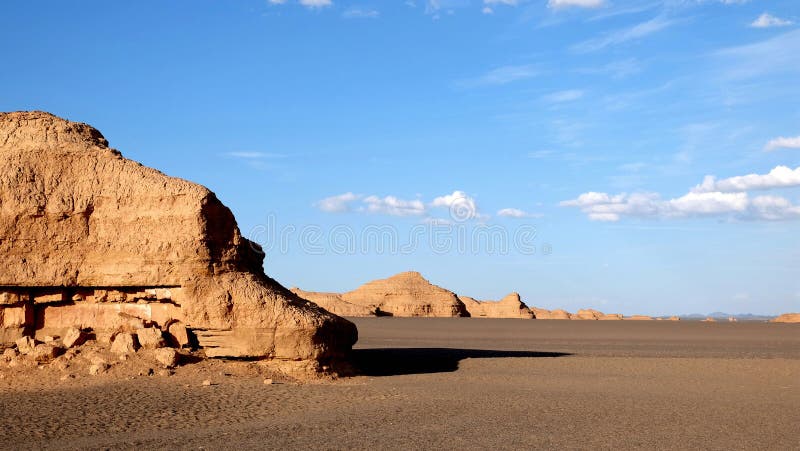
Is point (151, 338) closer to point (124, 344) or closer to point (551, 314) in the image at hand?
point (124, 344)

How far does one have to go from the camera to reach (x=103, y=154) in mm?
13305

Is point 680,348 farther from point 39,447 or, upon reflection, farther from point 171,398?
point 39,447

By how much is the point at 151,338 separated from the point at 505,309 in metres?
55.5

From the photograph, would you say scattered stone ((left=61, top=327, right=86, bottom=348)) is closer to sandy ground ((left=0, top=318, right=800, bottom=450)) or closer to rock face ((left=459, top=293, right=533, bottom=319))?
sandy ground ((left=0, top=318, right=800, bottom=450))

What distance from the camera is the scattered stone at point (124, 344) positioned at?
12305 millimetres

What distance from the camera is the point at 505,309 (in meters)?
66.2

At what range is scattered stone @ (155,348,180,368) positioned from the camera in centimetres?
1203

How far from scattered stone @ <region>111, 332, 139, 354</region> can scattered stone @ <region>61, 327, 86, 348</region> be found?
2.00 ft

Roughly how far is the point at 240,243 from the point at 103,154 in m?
2.80

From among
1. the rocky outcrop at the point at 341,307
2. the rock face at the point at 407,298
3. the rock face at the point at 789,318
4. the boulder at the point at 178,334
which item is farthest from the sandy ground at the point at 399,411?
the rock face at the point at 789,318

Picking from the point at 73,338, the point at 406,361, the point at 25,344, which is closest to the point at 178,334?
the point at 73,338

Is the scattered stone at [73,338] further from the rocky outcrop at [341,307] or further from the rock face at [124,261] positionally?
the rocky outcrop at [341,307]

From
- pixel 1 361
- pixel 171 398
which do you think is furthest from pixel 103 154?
pixel 171 398

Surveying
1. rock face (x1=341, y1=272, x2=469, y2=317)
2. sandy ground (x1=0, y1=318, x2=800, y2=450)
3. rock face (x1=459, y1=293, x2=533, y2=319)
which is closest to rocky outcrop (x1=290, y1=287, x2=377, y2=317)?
rock face (x1=341, y1=272, x2=469, y2=317)
